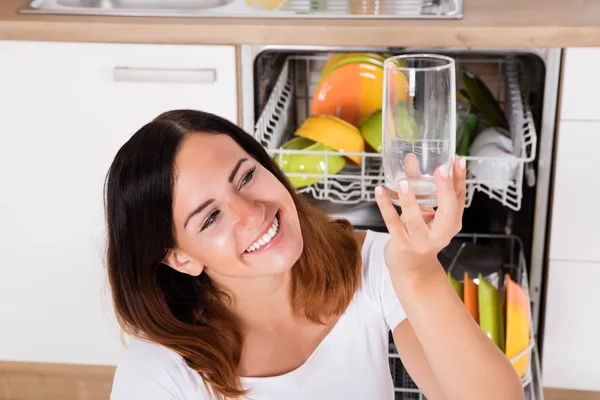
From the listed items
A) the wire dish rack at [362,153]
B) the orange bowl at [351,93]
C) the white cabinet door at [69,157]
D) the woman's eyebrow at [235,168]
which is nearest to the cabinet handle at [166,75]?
the white cabinet door at [69,157]

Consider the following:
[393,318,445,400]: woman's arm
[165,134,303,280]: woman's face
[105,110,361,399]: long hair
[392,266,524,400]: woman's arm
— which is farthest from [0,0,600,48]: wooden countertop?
[392,266,524,400]: woman's arm

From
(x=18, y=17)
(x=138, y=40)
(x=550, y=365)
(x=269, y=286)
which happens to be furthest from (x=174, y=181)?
(x=550, y=365)

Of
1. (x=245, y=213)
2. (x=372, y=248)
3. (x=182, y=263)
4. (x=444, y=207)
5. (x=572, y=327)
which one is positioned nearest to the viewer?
(x=444, y=207)

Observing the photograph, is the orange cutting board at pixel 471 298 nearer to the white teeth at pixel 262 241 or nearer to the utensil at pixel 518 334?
the utensil at pixel 518 334

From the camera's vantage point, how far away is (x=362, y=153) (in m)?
1.77

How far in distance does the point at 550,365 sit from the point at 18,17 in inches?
55.3

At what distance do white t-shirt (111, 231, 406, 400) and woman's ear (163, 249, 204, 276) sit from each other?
12 centimetres

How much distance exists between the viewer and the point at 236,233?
1285 mm

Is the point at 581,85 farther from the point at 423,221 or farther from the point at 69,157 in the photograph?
the point at 69,157

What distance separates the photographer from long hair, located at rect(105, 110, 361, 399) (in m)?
1.30

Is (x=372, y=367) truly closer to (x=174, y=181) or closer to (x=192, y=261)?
(x=192, y=261)

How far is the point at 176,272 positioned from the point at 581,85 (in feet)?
2.99

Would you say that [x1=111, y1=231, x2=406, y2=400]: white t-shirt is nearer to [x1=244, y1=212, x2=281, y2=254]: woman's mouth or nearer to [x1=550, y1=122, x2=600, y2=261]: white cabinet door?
[x1=244, y1=212, x2=281, y2=254]: woman's mouth

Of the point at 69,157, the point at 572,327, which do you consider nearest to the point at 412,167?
the point at 572,327
